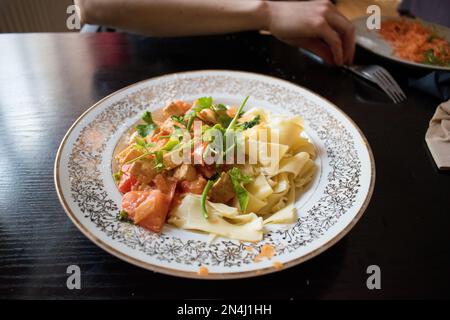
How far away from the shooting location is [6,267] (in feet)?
3.75

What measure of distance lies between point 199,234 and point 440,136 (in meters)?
1.08

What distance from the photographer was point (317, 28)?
205cm

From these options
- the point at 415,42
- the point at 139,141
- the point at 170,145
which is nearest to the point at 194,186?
the point at 170,145

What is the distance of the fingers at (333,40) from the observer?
2.05 metres

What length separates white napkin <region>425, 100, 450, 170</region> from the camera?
5.03 ft

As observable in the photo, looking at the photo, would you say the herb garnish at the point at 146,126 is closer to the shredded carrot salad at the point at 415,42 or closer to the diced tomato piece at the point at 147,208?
the diced tomato piece at the point at 147,208

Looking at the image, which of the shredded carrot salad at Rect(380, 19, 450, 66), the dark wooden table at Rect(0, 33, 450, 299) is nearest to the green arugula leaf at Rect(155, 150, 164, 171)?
the dark wooden table at Rect(0, 33, 450, 299)

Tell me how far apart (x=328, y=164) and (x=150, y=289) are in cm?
77

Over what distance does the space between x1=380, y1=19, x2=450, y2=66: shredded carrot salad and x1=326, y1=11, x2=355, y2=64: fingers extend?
31cm

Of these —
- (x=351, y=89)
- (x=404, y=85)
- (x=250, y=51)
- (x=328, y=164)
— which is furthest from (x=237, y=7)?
(x=328, y=164)

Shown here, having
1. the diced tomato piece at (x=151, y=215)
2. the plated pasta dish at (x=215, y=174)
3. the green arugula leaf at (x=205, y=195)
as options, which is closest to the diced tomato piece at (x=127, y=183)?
the plated pasta dish at (x=215, y=174)

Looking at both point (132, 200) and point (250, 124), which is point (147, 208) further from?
point (250, 124)

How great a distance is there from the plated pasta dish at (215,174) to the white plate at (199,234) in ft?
0.14

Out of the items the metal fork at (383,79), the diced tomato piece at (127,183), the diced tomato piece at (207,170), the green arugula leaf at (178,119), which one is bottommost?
the diced tomato piece at (127,183)
